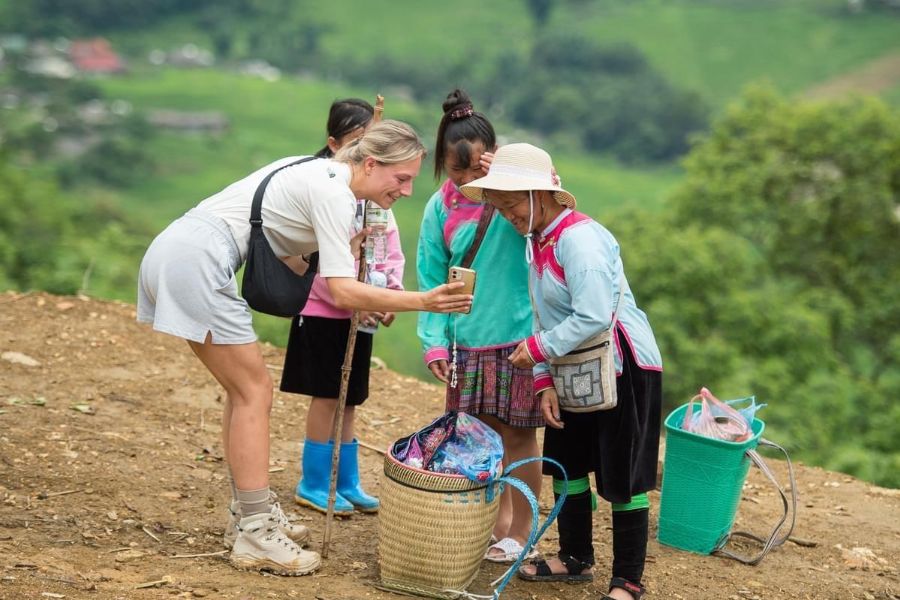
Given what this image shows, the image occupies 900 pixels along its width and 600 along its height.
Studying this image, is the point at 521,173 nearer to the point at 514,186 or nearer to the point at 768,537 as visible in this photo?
the point at 514,186

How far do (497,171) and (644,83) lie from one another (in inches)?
2788

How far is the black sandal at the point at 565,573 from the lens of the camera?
417 centimetres

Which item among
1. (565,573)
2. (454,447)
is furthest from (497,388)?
(565,573)

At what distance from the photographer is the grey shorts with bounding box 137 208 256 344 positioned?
3.63 metres

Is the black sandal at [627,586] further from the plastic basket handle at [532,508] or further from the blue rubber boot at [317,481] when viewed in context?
the blue rubber boot at [317,481]

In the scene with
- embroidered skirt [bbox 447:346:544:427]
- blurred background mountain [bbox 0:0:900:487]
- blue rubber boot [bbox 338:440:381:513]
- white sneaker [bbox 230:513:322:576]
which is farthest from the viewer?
blurred background mountain [bbox 0:0:900:487]

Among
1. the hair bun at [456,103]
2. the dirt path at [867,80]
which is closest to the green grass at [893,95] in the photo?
the dirt path at [867,80]

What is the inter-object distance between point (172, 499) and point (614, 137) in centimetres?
6487

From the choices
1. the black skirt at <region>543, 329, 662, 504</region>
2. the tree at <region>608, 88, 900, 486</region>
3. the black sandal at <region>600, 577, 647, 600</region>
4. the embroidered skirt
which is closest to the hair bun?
the embroidered skirt

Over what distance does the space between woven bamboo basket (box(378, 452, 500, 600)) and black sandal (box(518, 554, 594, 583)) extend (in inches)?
14.7

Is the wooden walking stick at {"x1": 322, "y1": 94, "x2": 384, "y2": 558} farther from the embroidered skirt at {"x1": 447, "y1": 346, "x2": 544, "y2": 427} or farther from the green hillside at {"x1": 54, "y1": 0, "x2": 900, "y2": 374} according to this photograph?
the green hillside at {"x1": 54, "y1": 0, "x2": 900, "y2": 374}

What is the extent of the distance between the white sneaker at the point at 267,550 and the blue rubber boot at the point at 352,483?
2.76ft

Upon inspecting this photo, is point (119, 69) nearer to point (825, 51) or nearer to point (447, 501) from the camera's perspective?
point (825, 51)

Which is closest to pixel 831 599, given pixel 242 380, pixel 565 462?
pixel 565 462
